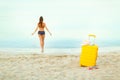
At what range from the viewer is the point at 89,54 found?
45.8 ft

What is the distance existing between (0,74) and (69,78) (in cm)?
208

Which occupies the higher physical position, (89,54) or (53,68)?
(89,54)

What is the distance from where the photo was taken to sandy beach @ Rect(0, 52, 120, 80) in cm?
1255

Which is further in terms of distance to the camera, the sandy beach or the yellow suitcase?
the yellow suitcase

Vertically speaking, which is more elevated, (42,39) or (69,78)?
(42,39)

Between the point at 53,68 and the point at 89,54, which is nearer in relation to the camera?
the point at 89,54

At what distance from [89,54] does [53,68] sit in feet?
3.89

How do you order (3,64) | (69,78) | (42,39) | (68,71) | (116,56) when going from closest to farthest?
(69,78)
(68,71)
(3,64)
(116,56)
(42,39)

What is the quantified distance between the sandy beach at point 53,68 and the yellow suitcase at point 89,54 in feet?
0.82

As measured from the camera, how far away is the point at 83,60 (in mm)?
14227

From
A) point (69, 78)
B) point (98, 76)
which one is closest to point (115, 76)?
point (98, 76)

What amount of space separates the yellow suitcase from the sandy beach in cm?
25

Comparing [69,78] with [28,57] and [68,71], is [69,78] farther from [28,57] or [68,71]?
[28,57]

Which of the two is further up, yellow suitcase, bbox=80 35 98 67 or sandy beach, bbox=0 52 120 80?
yellow suitcase, bbox=80 35 98 67
